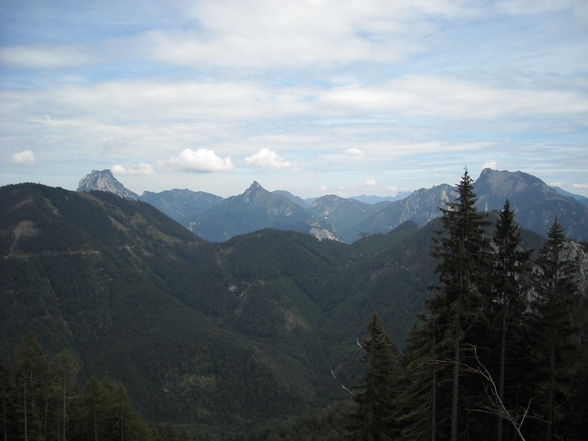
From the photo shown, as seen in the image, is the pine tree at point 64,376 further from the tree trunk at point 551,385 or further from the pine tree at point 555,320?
the pine tree at point 555,320

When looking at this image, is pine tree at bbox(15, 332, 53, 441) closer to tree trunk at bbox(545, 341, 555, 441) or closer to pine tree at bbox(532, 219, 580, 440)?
tree trunk at bbox(545, 341, 555, 441)

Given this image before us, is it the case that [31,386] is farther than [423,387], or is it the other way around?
[31,386]

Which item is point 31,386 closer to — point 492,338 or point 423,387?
point 423,387

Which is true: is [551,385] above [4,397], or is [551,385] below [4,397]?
above

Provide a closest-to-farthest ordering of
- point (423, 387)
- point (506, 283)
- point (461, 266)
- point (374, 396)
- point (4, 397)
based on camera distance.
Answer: point (461, 266) < point (423, 387) < point (506, 283) < point (374, 396) < point (4, 397)

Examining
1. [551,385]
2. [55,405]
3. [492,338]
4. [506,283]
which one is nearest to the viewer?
[506,283]

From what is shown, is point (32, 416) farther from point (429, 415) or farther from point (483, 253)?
point (483, 253)

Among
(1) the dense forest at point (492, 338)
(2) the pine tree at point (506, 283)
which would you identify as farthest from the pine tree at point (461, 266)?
(2) the pine tree at point (506, 283)

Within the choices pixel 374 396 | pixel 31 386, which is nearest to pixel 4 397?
pixel 31 386

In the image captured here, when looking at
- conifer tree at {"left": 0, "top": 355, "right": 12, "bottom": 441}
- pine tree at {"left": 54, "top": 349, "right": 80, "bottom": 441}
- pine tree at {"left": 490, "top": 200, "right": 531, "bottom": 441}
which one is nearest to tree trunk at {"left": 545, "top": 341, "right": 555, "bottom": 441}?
pine tree at {"left": 490, "top": 200, "right": 531, "bottom": 441}

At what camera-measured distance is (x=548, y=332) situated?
81.4 ft

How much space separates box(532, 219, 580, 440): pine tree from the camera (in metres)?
24.5

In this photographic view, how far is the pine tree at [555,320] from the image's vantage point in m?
24.5

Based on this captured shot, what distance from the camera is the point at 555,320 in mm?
24438
